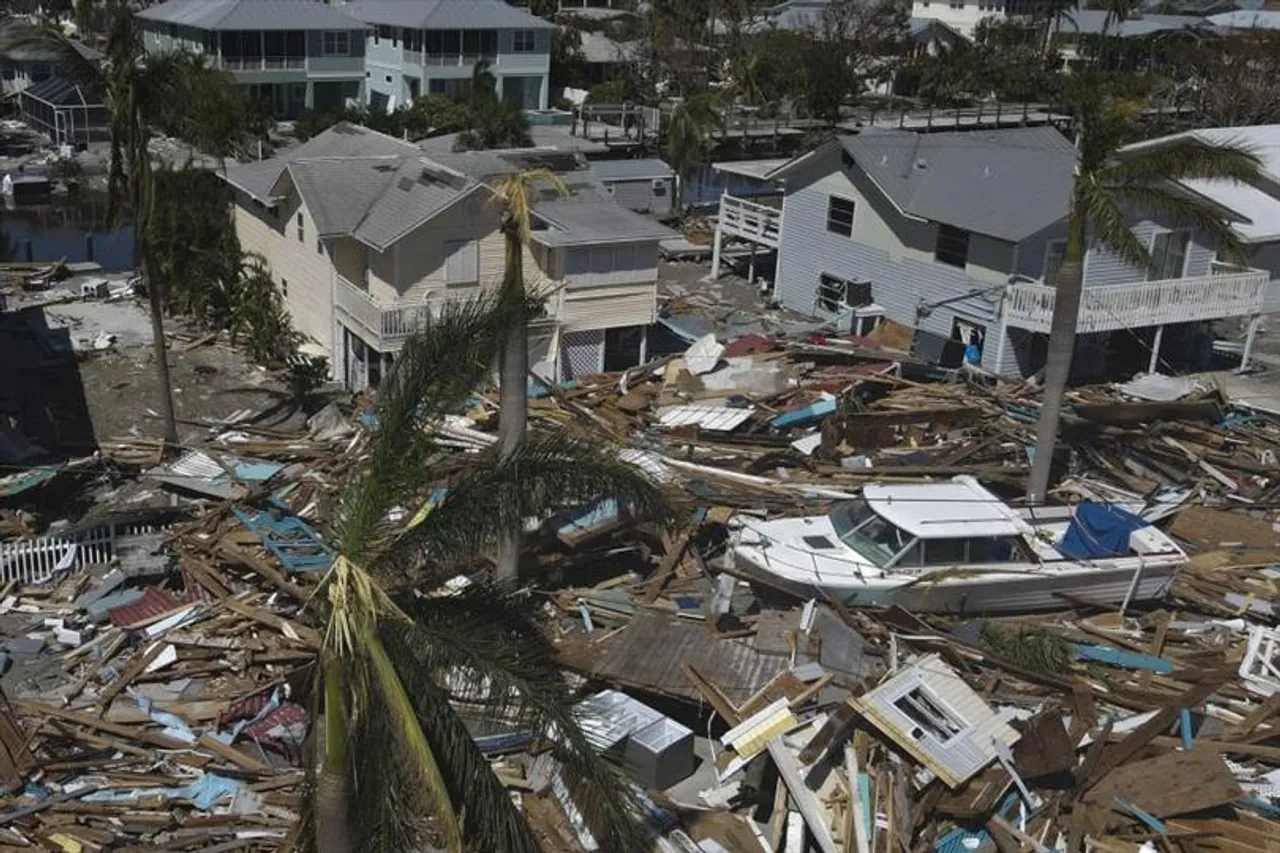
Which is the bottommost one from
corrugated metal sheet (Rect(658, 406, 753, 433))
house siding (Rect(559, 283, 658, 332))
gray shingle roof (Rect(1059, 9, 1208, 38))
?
corrugated metal sheet (Rect(658, 406, 753, 433))

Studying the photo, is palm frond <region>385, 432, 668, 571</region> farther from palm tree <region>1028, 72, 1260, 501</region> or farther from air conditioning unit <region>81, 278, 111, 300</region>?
air conditioning unit <region>81, 278, 111, 300</region>

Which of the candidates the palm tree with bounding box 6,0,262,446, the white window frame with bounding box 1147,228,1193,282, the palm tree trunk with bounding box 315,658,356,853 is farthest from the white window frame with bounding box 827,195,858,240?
the palm tree trunk with bounding box 315,658,356,853

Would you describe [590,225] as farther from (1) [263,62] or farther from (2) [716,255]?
(1) [263,62]

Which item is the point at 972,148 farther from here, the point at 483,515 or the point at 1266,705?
the point at 483,515

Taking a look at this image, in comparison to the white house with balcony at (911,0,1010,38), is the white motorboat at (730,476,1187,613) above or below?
below

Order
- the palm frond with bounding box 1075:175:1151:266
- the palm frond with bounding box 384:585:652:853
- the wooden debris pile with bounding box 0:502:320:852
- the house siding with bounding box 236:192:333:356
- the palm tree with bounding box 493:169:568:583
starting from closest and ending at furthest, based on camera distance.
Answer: the palm frond with bounding box 384:585:652:853
the wooden debris pile with bounding box 0:502:320:852
the palm tree with bounding box 493:169:568:583
the palm frond with bounding box 1075:175:1151:266
the house siding with bounding box 236:192:333:356

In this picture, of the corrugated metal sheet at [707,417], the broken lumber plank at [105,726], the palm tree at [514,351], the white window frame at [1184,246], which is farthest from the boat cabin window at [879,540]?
the white window frame at [1184,246]

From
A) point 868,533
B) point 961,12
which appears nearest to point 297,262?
point 868,533
